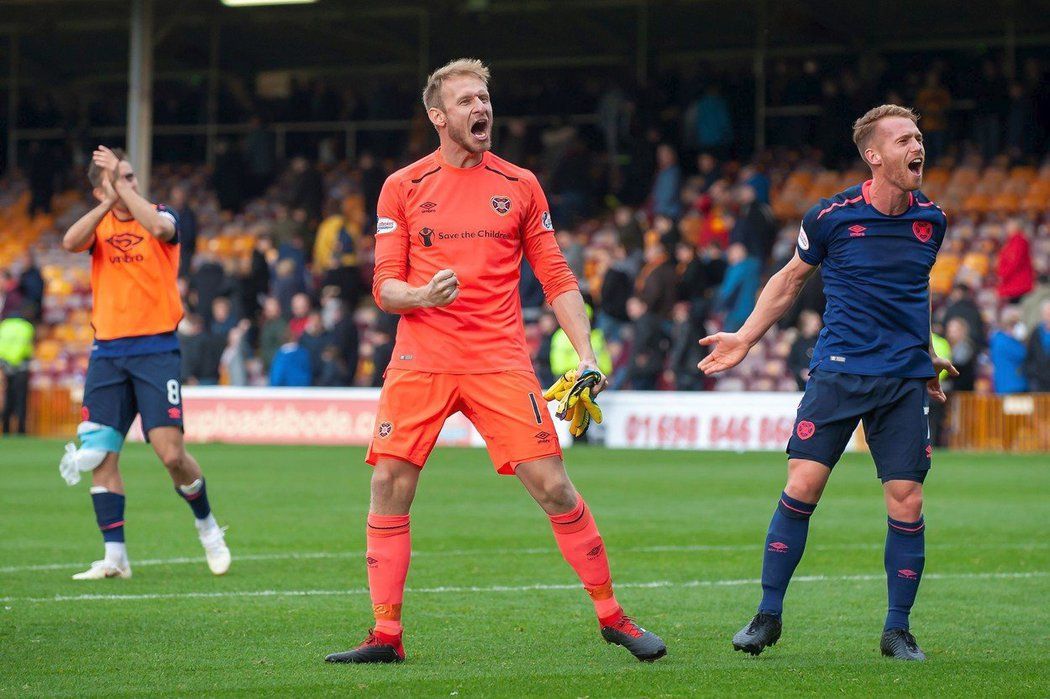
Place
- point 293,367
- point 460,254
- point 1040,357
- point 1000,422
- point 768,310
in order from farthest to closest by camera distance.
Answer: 1. point 293,367
2. point 1000,422
3. point 1040,357
4. point 768,310
5. point 460,254

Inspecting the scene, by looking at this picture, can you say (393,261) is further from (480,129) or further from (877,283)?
(877,283)

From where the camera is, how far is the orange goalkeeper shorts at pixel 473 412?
6.50 meters

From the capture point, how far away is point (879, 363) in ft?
22.5

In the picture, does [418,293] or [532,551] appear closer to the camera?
[418,293]

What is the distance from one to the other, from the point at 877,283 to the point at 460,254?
1777mm

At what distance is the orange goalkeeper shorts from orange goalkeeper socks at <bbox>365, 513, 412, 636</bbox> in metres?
0.27

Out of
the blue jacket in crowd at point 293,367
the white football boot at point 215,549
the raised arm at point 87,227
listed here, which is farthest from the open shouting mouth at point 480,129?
the blue jacket in crowd at point 293,367

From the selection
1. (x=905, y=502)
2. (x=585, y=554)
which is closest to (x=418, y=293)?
(x=585, y=554)

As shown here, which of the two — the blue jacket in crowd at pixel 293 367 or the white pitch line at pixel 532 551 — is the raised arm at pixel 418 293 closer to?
the white pitch line at pixel 532 551

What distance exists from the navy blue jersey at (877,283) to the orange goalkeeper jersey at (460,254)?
1.32 meters

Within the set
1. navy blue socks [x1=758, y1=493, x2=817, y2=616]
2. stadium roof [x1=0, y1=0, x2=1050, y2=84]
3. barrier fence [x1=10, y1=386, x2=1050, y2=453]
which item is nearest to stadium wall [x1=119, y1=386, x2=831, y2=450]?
barrier fence [x1=10, y1=386, x2=1050, y2=453]

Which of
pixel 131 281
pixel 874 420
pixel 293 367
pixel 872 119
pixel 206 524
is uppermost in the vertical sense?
pixel 872 119

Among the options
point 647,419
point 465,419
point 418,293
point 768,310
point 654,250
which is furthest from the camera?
point 654,250

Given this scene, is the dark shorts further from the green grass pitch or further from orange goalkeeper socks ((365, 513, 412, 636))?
orange goalkeeper socks ((365, 513, 412, 636))
